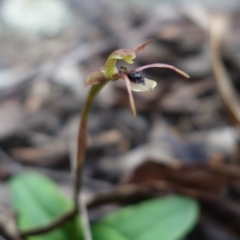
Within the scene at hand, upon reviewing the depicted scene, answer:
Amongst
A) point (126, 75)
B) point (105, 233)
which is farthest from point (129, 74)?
point (105, 233)

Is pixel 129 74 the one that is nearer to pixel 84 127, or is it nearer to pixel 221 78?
pixel 84 127

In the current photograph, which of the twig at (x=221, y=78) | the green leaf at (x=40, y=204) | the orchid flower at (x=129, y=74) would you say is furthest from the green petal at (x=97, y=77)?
the twig at (x=221, y=78)

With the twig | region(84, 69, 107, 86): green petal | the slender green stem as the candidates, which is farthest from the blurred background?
region(84, 69, 107, 86): green petal

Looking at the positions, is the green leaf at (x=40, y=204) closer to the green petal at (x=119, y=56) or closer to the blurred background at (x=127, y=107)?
the blurred background at (x=127, y=107)

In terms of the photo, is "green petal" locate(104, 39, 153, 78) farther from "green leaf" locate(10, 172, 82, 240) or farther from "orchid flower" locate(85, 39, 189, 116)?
"green leaf" locate(10, 172, 82, 240)

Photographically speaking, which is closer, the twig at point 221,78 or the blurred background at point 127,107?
the blurred background at point 127,107

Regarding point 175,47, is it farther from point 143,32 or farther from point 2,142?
point 2,142
